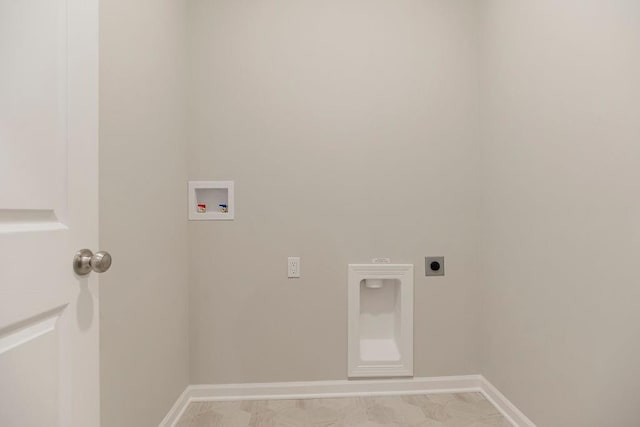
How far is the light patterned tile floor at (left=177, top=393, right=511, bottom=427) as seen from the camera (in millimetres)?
1637

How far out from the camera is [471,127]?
1954 mm

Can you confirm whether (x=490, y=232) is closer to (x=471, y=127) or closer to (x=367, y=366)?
(x=471, y=127)

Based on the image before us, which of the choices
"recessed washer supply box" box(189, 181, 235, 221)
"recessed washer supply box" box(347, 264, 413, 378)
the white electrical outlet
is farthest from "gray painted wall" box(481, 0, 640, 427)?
"recessed washer supply box" box(189, 181, 235, 221)

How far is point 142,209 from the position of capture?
4.51ft

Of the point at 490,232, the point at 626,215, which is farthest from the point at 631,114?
the point at 490,232

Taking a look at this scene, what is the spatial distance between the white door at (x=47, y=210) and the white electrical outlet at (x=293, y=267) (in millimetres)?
1119

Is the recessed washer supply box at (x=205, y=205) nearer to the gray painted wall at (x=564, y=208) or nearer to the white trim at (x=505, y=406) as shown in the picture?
the gray painted wall at (x=564, y=208)

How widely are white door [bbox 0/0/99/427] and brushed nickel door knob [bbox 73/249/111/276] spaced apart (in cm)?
2

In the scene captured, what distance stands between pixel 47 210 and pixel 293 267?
4.25 feet

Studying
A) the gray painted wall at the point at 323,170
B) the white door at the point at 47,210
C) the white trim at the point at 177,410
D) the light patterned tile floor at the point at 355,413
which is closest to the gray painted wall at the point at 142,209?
the white trim at the point at 177,410

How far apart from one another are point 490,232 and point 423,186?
0.44 m

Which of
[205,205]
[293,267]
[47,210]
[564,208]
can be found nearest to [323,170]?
[293,267]

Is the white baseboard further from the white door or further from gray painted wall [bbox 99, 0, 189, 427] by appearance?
the white door

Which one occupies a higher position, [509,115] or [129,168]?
[509,115]
